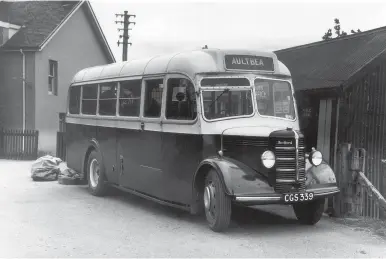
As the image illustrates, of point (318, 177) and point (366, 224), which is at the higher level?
point (318, 177)

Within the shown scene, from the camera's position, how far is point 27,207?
32.4 ft

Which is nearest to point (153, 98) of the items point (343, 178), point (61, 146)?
point (343, 178)

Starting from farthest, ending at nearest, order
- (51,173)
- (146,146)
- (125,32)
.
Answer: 1. (125,32)
2. (51,173)
3. (146,146)

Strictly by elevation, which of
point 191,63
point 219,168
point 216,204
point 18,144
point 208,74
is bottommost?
point 18,144

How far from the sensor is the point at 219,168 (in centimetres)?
760

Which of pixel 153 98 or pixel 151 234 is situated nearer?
pixel 151 234

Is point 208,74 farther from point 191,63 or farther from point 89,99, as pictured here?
point 89,99

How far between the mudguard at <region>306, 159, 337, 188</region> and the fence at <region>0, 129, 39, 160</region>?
16.2m

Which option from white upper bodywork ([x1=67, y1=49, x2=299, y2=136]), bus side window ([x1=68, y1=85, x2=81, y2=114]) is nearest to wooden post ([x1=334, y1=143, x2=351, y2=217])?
white upper bodywork ([x1=67, y1=49, x2=299, y2=136])

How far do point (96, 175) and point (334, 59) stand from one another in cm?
642

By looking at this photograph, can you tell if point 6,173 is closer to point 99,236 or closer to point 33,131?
point 33,131

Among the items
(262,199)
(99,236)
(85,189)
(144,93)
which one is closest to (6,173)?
(85,189)

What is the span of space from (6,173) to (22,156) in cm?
632

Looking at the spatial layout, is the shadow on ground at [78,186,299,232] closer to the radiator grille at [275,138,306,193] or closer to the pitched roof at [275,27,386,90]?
the radiator grille at [275,138,306,193]
